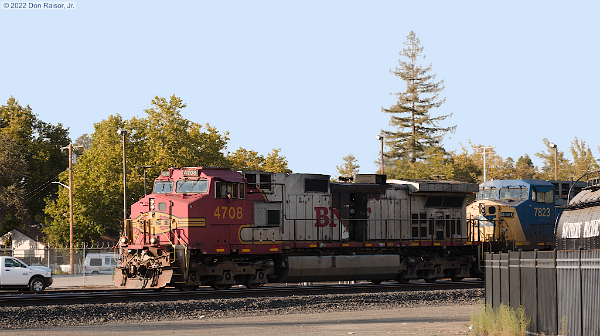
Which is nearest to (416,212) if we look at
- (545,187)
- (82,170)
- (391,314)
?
(545,187)

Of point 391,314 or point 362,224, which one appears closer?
Answer: point 391,314

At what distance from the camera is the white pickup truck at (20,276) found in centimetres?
2834

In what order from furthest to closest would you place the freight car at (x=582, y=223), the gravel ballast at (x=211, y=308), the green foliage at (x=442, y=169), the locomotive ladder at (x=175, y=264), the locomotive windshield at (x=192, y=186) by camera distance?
the green foliage at (x=442, y=169) < the locomotive windshield at (x=192, y=186) < the locomotive ladder at (x=175, y=264) < the freight car at (x=582, y=223) < the gravel ballast at (x=211, y=308)

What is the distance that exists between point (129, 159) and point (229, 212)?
130 ft

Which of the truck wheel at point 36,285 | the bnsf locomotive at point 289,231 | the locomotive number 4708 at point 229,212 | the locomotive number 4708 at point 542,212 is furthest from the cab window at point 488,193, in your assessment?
the truck wheel at point 36,285

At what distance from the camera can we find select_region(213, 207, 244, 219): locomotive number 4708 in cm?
2336

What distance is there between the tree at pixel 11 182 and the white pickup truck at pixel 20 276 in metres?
43.1

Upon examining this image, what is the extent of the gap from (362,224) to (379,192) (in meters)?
1.50

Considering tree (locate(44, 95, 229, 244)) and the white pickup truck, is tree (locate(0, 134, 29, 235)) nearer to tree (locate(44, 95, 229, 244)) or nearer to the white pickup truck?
tree (locate(44, 95, 229, 244))

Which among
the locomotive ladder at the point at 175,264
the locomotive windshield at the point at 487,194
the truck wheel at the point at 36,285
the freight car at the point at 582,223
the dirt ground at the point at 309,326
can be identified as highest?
the locomotive windshield at the point at 487,194

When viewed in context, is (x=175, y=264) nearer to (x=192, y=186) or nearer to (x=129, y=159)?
(x=192, y=186)

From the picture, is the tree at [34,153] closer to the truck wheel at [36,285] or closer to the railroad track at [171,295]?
the truck wheel at [36,285]

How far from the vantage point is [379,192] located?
26906mm

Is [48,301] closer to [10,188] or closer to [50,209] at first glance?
[50,209]
